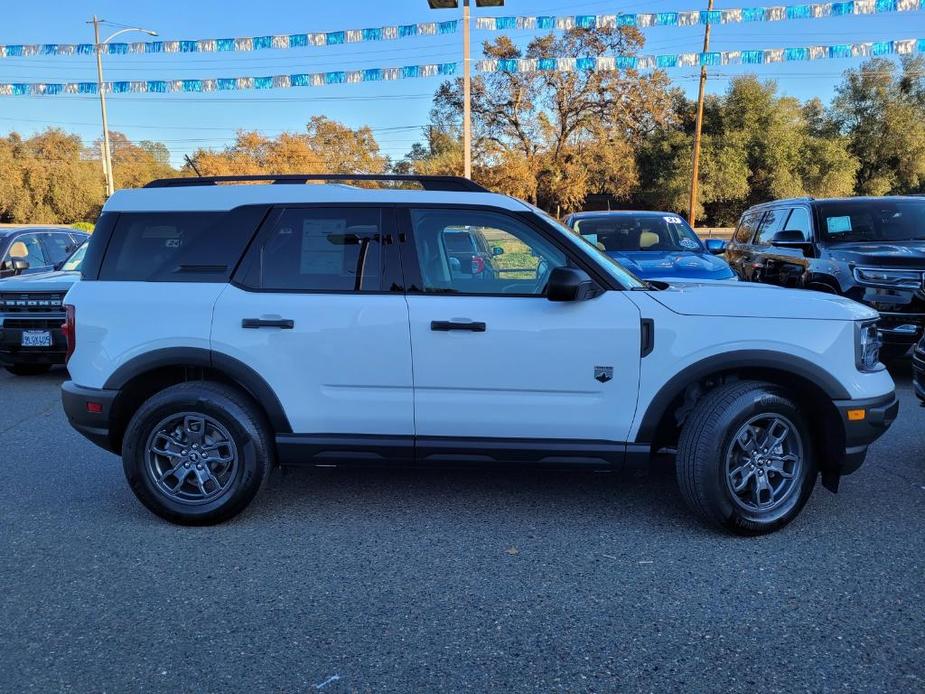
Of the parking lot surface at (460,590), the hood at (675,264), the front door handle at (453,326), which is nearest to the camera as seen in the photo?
the parking lot surface at (460,590)

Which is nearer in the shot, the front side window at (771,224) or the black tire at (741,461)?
the black tire at (741,461)

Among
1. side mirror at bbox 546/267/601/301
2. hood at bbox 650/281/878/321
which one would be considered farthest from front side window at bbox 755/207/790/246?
side mirror at bbox 546/267/601/301

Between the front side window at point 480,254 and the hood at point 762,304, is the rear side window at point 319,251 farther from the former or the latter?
the hood at point 762,304

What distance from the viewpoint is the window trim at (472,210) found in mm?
3777

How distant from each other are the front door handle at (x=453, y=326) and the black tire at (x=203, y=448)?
1.13 metres

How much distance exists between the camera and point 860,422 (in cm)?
368

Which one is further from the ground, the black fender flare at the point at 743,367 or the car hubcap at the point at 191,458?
the black fender flare at the point at 743,367

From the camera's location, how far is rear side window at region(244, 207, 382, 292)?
12.7 feet

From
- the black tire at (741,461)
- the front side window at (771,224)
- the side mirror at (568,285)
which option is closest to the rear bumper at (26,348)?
the side mirror at (568,285)

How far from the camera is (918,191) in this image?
4031cm

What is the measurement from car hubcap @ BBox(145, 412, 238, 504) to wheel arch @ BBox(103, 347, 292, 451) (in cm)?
28

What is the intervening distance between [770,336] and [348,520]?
251cm

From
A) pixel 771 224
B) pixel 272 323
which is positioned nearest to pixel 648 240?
pixel 771 224

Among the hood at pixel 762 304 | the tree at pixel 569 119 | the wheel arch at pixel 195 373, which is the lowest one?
the wheel arch at pixel 195 373
